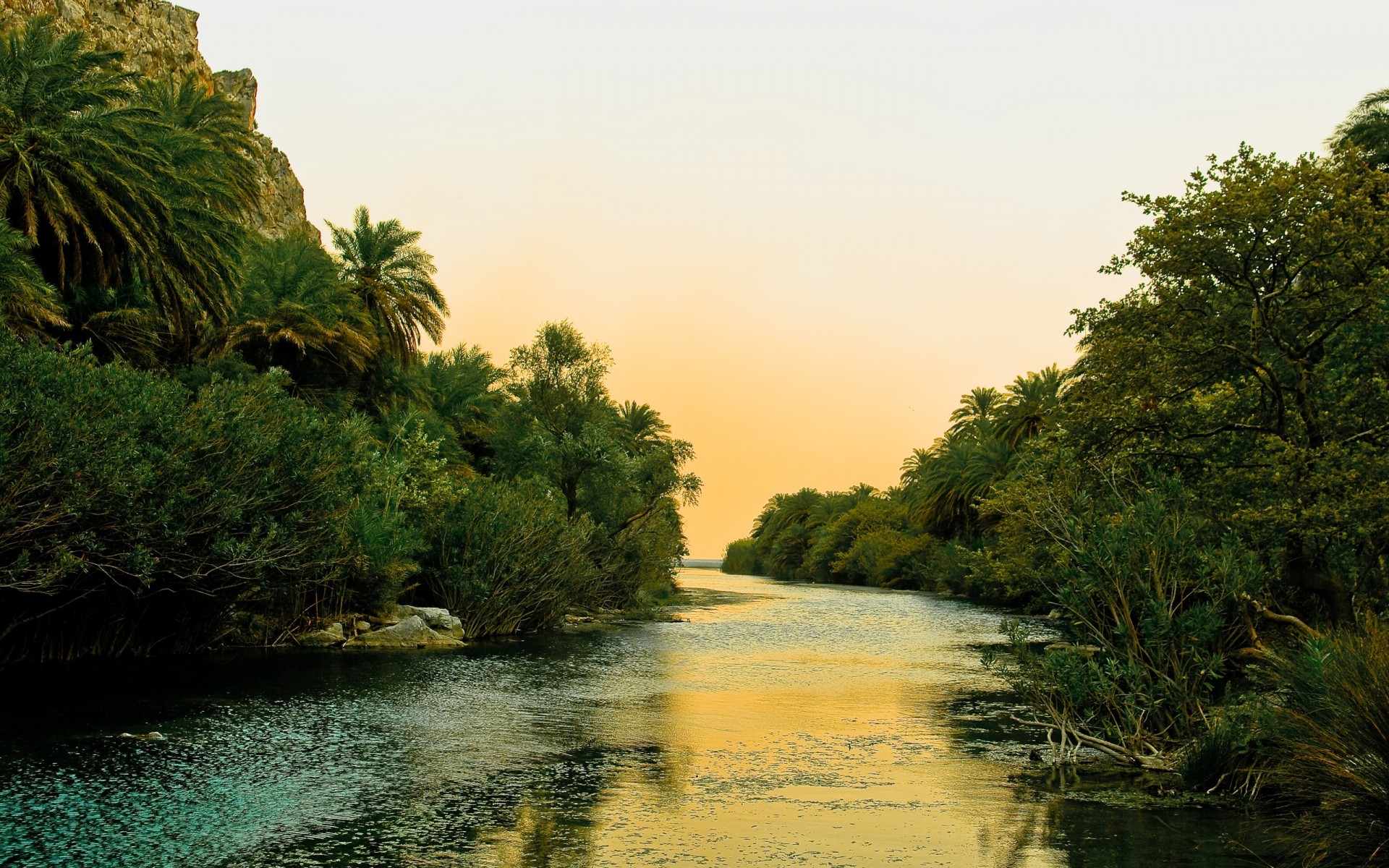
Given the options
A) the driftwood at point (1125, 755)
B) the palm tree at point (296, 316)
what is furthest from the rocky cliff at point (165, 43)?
the driftwood at point (1125, 755)

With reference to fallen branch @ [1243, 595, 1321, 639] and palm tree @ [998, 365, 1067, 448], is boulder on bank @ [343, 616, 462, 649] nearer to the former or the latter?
fallen branch @ [1243, 595, 1321, 639]

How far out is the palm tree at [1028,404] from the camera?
188ft

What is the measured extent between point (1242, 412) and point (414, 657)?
20.8 metres

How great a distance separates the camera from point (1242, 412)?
17578mm

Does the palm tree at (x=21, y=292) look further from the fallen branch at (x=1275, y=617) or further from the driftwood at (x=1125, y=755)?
the fallen branch at (x=1275, y=617)

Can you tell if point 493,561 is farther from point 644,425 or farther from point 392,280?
point 644,425

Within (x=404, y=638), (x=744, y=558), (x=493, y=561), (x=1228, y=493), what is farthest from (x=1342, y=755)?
(x=744, y=558)

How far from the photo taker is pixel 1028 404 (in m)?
58.0

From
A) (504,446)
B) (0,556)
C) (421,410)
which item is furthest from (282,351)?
(0,556)

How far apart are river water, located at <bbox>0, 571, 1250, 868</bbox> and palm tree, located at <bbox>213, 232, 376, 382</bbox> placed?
56.7 feet

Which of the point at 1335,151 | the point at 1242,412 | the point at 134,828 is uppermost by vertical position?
the point at 1335,151

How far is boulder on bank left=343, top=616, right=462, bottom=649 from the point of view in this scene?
29.4 meters

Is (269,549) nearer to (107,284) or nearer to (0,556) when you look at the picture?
(0,556)

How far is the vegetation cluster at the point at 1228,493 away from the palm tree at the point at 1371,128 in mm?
15802
